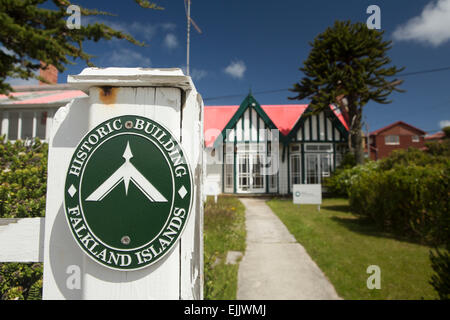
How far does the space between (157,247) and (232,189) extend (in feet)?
48.7

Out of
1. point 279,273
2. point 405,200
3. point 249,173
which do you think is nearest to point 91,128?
point 279,273

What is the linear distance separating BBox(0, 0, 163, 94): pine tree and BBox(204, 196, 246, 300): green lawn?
578 cm

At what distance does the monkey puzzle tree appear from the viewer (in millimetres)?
13008

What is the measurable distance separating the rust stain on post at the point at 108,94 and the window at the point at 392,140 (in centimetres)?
5056

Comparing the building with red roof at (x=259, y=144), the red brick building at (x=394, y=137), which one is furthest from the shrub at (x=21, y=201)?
the red brick building at (x=394, y=137)

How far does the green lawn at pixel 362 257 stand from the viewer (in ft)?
11.6

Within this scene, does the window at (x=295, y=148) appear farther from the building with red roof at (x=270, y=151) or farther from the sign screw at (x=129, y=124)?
the sign screw at (x=129, y=124)

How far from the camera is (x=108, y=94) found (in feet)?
2.57

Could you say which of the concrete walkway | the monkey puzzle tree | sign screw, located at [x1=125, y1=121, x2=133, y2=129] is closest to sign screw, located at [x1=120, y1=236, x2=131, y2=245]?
sign screw, located at [x1=125, y1=121, x2=133, y2=129]

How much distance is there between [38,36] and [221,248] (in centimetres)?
729

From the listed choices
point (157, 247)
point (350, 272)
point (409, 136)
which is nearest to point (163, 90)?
point (157, 247)

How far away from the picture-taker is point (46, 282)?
78 cm
